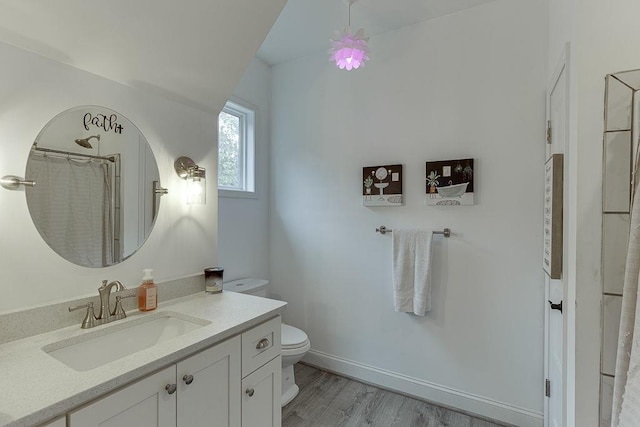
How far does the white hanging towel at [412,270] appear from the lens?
204cm

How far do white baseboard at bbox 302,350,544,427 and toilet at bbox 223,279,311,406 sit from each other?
0.38 metres

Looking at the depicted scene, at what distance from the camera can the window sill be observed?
2.34 metres

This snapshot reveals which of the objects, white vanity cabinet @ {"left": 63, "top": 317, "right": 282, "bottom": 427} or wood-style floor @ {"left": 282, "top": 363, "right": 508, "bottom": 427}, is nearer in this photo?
white vanity cabinet @ {"left": 63, "top": 317, "right": 282, "bottom": 427}

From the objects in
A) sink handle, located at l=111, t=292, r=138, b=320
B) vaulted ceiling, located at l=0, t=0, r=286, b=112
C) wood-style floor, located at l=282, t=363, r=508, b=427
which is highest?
vaulted ceiling, located at l=0, t=0, r=286, b=112

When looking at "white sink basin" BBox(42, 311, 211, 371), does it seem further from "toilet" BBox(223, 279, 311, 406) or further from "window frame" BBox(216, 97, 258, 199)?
"window frame" BBox(216, 97, 258, 199)

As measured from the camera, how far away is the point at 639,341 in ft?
2.27

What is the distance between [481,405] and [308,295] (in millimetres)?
1442

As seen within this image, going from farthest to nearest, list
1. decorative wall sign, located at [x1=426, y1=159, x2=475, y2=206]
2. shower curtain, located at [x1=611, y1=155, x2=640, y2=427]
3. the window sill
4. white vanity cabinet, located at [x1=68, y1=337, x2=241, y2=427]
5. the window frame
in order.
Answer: the window frame < the window sill < decorative wall sign, located at [x1=426, y1=159, x2=475, y2=206] < white vanity cabinet, located at [x1=68, y1=337, x2=241, y2=427] < shower curtain, located at [x1=611, y1=155, x2=640, y2=427]

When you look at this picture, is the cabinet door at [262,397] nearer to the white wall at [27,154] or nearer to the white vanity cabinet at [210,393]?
the white vanity cabinet at [210,393]

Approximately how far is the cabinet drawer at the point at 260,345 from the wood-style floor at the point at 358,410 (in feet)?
2.78

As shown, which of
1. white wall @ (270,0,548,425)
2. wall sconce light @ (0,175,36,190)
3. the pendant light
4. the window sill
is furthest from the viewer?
the window sill

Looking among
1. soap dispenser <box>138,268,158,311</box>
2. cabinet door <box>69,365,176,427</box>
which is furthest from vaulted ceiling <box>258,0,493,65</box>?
cabinet door <box>69,365,176,427</box>

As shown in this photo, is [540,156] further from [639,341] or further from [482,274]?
[639,341]

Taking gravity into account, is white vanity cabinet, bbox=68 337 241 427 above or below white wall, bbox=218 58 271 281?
below
